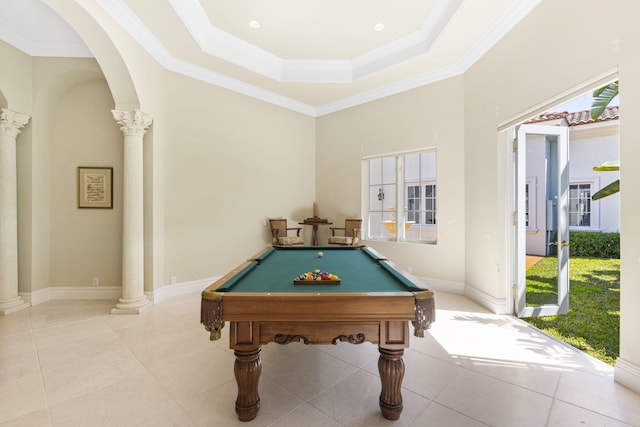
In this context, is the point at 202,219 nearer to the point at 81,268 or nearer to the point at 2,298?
the point at 81,268

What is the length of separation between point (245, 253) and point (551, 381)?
4307 mm

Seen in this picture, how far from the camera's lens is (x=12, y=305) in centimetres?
356

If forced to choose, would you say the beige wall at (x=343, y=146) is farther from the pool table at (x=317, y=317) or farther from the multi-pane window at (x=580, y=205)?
the multi-pane window at (x=580, y=205)

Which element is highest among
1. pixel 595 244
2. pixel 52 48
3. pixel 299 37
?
pixel 299 37

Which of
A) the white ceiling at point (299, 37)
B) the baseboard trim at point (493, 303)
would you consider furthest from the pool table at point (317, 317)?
the white ceiling at point (299, 37)

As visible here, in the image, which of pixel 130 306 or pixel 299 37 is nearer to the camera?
pixel 130 306

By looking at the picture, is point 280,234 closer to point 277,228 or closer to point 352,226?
A: point 277,228

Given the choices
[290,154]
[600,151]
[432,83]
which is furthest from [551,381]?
[600,151]

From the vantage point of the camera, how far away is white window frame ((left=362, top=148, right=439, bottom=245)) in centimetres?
485

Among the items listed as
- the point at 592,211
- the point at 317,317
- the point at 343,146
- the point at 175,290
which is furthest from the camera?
the point at 592,211

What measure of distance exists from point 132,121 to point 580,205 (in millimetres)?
10466

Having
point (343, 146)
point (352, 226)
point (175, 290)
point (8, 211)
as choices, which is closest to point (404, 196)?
point (352, 226)

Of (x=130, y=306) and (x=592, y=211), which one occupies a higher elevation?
(x=592, y=211)

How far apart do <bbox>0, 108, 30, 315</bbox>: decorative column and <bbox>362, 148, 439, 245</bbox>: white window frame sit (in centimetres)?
519
